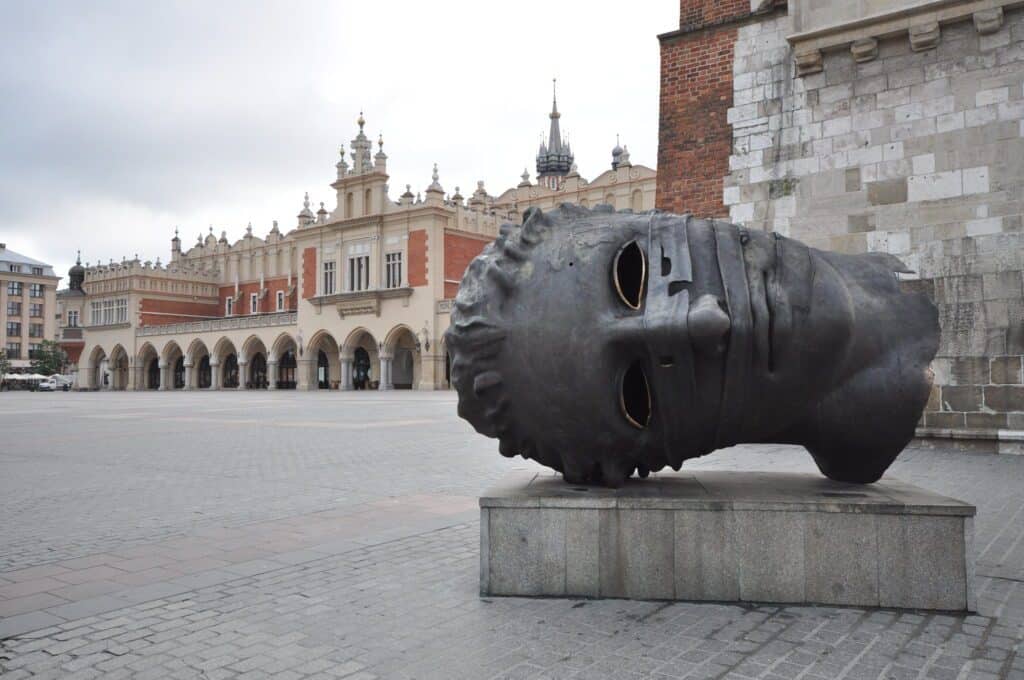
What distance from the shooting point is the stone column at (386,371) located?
145 ft

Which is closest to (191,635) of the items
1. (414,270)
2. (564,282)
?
(564,282)

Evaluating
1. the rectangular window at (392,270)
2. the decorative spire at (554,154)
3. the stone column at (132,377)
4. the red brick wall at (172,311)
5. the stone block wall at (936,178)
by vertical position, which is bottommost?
the stone column at (132,377)

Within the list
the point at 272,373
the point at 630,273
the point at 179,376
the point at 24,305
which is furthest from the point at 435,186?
the point at 24,305

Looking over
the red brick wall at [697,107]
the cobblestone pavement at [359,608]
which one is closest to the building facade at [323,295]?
the red brick wall at [697,107]

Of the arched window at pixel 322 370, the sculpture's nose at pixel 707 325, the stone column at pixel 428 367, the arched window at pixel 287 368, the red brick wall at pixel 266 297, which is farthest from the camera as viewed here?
the red brick wall at pixel 266 297

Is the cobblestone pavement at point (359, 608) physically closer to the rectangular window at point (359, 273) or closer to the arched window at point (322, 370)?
the rectangular window at point (359, 273)

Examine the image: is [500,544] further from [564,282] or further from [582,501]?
[564,282]

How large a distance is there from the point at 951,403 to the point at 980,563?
623 centimetres

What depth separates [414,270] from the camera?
143 feet

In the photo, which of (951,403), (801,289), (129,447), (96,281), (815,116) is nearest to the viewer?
(801,289)

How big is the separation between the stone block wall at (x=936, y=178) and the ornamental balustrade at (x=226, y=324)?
42.4 m

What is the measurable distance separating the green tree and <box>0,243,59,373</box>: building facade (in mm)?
13124

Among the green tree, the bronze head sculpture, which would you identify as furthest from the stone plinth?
the green tree

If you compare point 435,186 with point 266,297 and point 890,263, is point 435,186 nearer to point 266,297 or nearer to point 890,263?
point 266,297
